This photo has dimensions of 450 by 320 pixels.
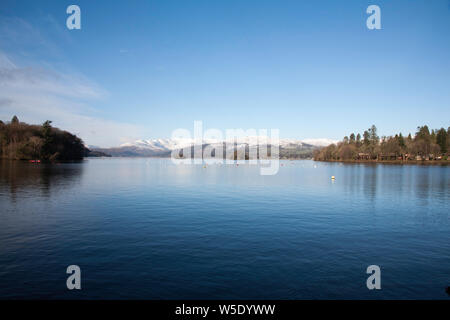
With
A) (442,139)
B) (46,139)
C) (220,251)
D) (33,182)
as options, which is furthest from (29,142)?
(442,139)

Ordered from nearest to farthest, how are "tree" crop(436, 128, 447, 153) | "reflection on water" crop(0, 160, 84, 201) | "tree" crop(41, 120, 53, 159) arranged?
1. "reflection on water" crop(0, 160, 84, 201)
2. "tree" crop(41, 120, 53, 159)
3. "tree" crop(436, 128, 447, 153)

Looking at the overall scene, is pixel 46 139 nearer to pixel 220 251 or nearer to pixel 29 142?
pixel 29 142

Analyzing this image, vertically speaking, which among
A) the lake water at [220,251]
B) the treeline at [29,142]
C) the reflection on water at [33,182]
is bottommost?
the lake water at [220,251]

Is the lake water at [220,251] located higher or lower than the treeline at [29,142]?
lower

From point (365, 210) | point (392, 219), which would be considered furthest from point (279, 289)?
point (365, 210)

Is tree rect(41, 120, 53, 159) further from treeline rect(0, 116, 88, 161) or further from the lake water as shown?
the lake water

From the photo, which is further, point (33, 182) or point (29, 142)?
point (29, 142)

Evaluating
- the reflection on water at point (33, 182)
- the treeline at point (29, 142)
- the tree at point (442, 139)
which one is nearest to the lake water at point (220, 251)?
the reflection on water at point (33, 182)

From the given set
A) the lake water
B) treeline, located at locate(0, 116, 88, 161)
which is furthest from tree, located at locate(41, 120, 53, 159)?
the lake water

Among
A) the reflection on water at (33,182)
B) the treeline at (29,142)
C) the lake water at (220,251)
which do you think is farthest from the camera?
the treeline at (29,142)

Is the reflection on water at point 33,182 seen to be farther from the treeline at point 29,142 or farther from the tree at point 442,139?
the tree at point 442,139

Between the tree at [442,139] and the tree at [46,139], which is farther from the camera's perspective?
the tree at [442,139]

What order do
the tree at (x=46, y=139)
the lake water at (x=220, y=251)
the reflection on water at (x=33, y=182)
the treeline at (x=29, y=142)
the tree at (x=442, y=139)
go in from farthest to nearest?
the tree at (x=442, y=139)
the tree at (x=46, y=139)
the treeline at (x=29, y=142)
the reflection on water at (x=33, y=182)
the lake water at (x=220, y=251)

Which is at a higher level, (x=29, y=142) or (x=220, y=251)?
(x=29, y=142)
